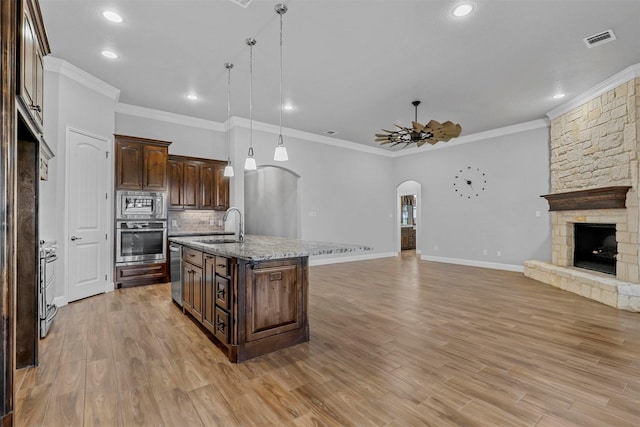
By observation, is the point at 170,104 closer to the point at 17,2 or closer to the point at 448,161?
the point at 17,2

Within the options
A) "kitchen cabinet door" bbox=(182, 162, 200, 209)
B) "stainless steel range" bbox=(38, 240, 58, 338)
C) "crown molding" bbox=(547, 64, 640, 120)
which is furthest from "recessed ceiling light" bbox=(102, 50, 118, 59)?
"crown molding" bbox=(547, 64, 640, 120)

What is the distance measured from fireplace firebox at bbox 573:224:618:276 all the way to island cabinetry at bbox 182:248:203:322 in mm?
5861

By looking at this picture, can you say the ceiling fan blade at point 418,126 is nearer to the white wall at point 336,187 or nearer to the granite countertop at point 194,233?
the white wall at point 336,187

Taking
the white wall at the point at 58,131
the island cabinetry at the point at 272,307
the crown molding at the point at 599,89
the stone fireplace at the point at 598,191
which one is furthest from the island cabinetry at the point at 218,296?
the crown molding at the point at 599,89

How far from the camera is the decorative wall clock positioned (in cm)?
736

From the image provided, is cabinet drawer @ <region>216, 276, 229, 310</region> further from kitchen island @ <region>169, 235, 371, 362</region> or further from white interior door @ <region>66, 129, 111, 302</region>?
white interior door @ <region>66, 129, 111, 302</region>

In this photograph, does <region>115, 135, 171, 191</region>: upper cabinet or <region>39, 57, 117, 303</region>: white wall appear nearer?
<region>39, 57, 117, 303</region>: white wall

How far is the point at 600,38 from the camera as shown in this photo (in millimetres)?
3523

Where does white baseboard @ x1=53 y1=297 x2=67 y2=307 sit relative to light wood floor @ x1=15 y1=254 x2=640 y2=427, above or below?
above

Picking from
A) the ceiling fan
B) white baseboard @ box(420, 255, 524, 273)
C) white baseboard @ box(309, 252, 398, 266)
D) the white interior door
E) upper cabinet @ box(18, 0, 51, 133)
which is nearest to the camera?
upper cabinet @ box(18, 0, 51, 133)

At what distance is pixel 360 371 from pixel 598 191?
4739mm

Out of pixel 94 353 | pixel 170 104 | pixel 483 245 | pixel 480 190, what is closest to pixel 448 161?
pixel 480 190

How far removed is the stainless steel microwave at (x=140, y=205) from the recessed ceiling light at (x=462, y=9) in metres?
5.04

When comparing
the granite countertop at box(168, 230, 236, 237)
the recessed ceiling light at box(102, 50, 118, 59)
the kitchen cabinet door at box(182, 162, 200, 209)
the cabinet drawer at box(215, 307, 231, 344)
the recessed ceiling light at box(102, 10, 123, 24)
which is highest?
the recessed ceiling light at box(102, 10, 123, 24)
